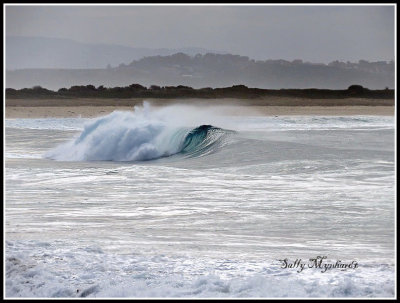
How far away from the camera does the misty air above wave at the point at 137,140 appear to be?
18.2 metres

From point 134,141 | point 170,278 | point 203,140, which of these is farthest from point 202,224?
point 203,140

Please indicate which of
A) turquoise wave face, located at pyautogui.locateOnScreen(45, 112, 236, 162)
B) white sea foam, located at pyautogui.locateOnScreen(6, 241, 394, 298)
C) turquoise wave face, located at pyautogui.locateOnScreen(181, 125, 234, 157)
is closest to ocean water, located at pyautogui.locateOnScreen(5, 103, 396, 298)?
white sea foam, located at pyautogui.locateOnScreen(6, 241, 394, 298)

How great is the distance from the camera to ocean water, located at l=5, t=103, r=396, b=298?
571 centimetres

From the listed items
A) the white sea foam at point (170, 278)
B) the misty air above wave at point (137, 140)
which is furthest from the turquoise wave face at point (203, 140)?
the white sea foam at point (170, 278)

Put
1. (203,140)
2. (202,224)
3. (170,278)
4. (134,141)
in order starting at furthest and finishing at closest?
(203,140) < (134,141) < (202,224) < (170,278)

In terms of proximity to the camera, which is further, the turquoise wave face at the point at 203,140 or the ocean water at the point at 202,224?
the turquoise wave face at the point at 203,140

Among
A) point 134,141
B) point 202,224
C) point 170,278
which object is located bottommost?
point 170,278

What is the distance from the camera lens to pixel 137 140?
1962 cm

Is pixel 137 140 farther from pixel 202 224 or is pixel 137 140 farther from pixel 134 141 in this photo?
pixel 202 224

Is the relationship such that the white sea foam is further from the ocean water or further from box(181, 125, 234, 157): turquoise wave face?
box(181, 125, 234, 157): turquoise wave face

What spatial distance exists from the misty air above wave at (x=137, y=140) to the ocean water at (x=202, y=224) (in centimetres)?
33

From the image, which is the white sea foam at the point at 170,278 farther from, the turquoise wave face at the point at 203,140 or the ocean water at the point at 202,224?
the turquoise wave face at the point at 203,140

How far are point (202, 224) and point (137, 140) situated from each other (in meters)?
11.5

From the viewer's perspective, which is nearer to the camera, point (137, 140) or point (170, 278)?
point (170, 278)
